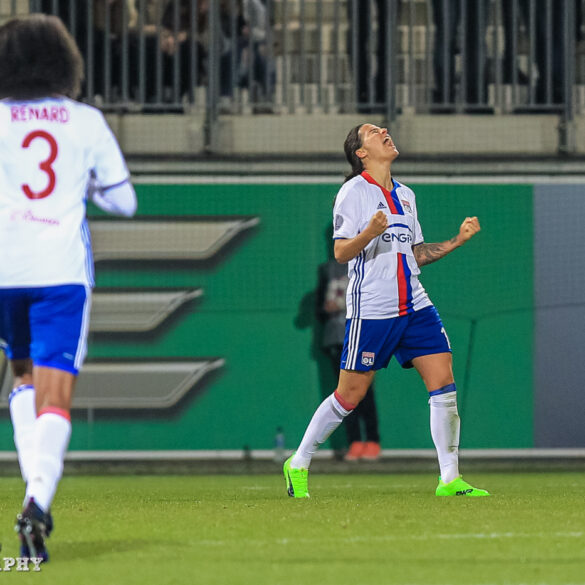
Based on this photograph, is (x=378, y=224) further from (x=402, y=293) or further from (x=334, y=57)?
(x=334, y=57)

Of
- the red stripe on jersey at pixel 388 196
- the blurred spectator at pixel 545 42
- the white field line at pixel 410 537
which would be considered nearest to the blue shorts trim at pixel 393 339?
the red stripe on jersey at pixel 388 196

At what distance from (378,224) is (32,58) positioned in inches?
98.3

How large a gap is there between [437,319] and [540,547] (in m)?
2.64

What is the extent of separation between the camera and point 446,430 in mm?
7570

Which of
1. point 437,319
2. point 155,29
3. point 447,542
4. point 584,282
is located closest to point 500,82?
point 584,282

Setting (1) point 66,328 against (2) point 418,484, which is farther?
(2) point 418,484

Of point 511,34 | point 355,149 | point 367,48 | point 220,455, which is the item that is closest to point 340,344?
point 220,455

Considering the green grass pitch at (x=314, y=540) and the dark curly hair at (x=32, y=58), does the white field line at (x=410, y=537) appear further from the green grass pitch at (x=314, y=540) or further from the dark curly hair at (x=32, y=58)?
the dark curly hair at (x=32, y=58)

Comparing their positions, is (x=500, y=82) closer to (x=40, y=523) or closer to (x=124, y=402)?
(x=124, y=402)

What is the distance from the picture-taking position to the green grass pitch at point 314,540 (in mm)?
4375

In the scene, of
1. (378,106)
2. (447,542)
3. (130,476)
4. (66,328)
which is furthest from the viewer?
(378,106)

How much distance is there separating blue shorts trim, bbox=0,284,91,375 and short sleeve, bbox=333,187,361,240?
2807 mm

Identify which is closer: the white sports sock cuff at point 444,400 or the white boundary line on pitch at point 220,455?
the white sports sock cuff at point 444,400

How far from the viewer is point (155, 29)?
45.5 feet
